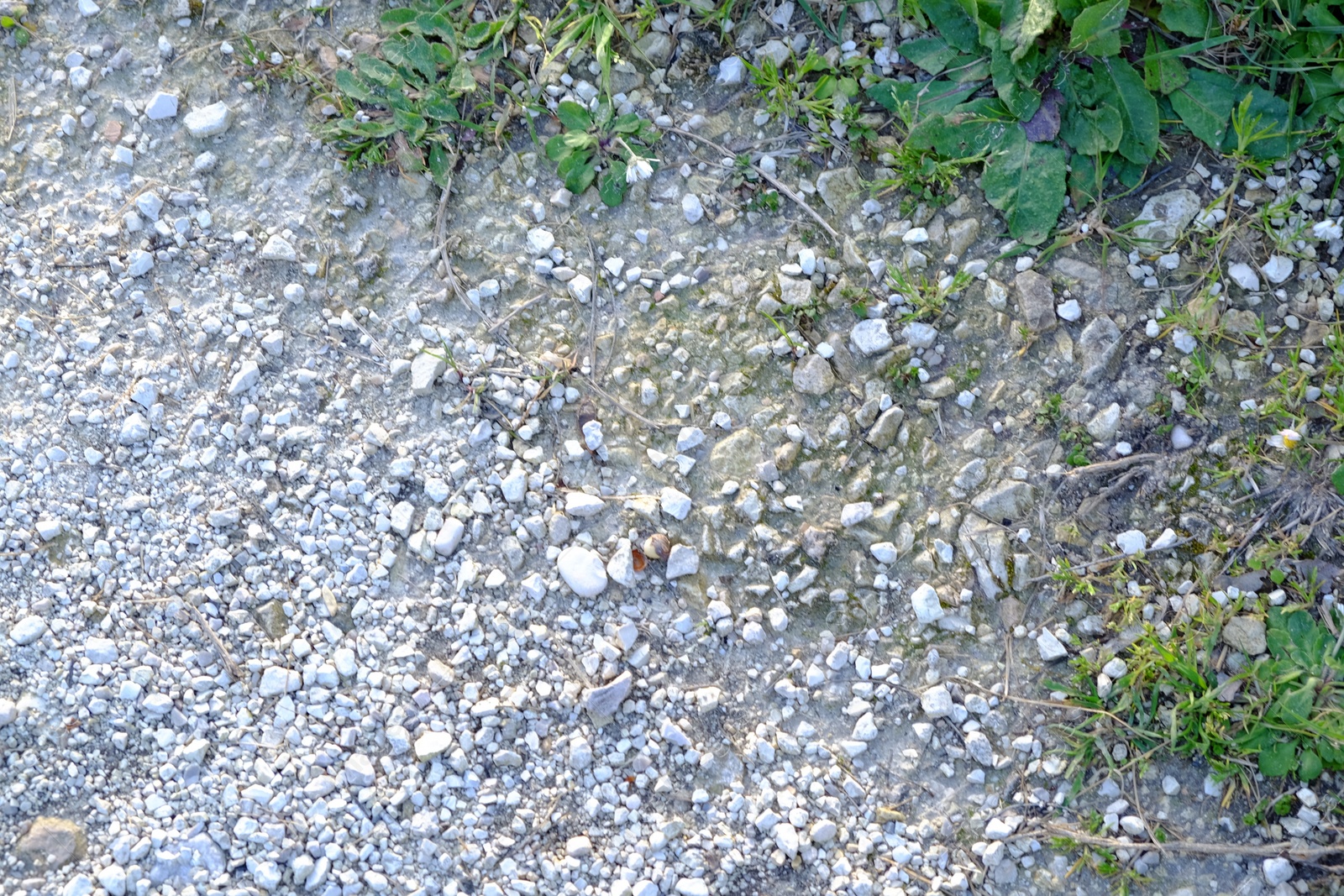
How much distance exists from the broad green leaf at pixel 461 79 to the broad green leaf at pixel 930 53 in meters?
1.61

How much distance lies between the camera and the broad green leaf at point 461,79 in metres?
3.45

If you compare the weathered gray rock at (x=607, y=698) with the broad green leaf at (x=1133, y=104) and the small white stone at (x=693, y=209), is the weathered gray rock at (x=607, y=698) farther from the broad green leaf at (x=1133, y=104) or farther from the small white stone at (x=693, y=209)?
the broad green leaf at (x=1133, y=104)

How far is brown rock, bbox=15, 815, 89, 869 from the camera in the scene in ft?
9.70

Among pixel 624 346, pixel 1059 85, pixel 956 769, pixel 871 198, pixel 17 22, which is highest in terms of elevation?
pixel 17 22

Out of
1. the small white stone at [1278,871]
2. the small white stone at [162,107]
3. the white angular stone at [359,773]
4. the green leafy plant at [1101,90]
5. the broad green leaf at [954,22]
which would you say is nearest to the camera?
the small white stone at [1278,871]

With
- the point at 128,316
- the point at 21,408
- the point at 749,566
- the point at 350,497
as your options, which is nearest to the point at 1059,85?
the point at 749,566

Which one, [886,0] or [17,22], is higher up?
[17,22]

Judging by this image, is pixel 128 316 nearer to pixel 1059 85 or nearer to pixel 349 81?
pixel 349 81

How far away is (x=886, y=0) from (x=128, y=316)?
3068 mm

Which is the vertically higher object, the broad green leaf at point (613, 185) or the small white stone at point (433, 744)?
the broad green leaf at point (613, 185)

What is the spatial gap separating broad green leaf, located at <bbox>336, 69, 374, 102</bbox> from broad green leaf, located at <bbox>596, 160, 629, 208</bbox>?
0.94 metres

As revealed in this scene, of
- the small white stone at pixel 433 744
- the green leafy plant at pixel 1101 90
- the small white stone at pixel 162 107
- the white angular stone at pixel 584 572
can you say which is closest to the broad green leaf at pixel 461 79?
the small white stone at pixel 162 107

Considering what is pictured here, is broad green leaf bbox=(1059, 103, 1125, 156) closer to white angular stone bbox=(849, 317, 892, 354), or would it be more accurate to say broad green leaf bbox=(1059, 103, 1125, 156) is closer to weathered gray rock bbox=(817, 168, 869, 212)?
weathered gray rock bbox=(817, 168, 869, 212)

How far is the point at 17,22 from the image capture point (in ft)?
11.8
